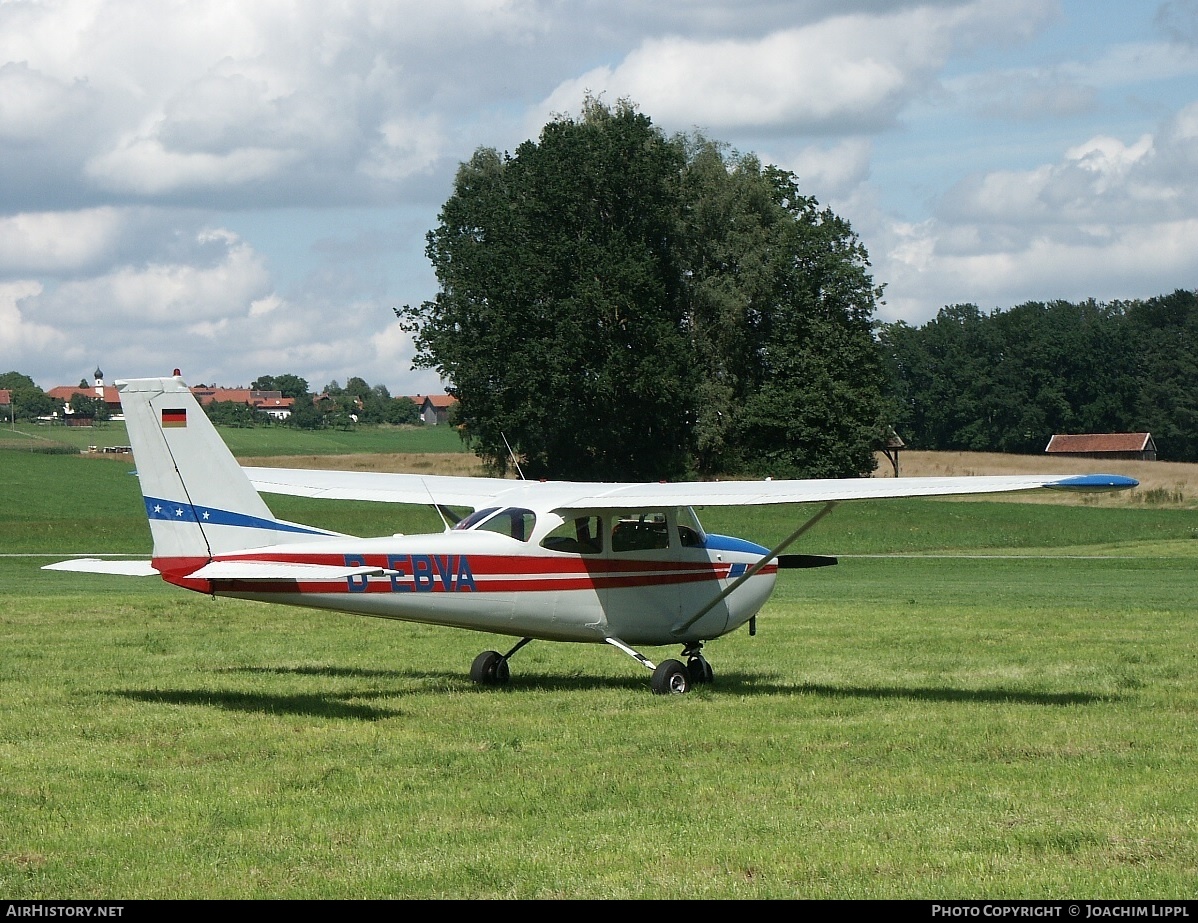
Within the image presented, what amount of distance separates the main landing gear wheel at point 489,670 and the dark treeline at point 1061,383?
117740mm

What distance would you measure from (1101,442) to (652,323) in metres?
79.0

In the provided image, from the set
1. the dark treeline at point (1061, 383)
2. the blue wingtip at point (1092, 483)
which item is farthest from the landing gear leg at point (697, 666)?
the dark treeline at point (1061, 383)

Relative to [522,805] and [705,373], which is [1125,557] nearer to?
[705,373]

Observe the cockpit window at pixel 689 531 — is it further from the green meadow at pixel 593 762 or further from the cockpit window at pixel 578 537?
the green meadow at pixel 593 762

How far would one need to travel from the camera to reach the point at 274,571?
11719 mm

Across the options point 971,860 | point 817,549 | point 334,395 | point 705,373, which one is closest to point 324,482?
point 971,860

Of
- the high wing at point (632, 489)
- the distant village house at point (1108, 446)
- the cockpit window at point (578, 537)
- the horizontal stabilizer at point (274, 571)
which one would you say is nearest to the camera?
the horizontal stabilizer at point (274, 571)

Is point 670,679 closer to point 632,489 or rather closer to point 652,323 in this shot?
point 632,489

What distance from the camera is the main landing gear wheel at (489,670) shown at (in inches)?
562

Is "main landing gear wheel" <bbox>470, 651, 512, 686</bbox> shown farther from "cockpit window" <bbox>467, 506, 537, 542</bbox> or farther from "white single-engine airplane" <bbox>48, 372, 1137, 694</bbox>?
"cockpit window" <bbox>467, 506, 537, 542</bbox>

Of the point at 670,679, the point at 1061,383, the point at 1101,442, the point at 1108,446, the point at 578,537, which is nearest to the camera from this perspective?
the point at 670,679

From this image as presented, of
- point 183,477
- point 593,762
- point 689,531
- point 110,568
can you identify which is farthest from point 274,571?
point 689,531

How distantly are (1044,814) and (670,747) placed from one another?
10.1 feet

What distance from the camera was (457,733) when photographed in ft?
36.7
